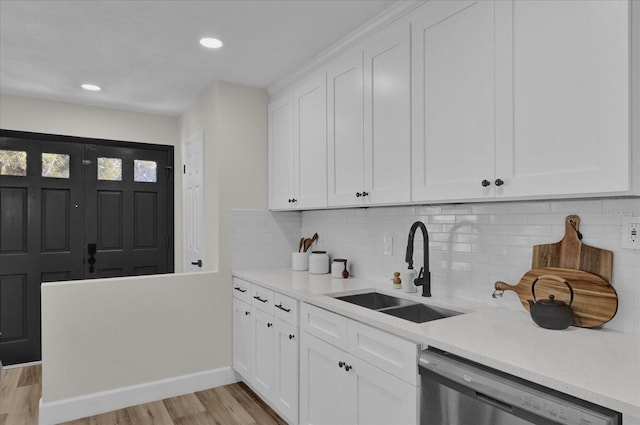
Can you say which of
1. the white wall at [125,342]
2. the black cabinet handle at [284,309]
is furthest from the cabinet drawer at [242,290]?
the black cabinet handle at [284,309]

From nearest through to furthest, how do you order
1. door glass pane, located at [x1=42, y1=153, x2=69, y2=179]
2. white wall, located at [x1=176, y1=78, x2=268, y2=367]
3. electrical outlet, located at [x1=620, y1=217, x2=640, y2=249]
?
electrical outlet, located at [x1=620, y1=217, x2=640, y2=249]
white wall, located at [x1=176, y1=78, x2=268, y2=367]
door glass pane, located at [x1=42, y1=153, x2=69, y2=179]

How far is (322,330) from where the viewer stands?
2.19 m

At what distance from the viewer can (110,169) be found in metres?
4.15

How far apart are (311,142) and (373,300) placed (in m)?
1.20

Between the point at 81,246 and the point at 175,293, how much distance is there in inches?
58.7

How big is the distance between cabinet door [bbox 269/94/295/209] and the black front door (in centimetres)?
153

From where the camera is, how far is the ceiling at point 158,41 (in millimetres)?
2221

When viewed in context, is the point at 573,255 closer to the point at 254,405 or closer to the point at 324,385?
the point at 324,385

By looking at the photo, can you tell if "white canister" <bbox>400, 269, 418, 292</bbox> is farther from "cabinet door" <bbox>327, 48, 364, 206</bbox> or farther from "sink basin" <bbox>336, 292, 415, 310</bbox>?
"cabinet door" <bbox>327, 48, 364, 206</bbox>

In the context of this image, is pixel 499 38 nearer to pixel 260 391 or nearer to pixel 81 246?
pixel 260 391

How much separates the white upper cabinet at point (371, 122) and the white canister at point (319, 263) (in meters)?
0.59

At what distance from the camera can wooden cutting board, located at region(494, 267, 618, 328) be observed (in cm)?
156

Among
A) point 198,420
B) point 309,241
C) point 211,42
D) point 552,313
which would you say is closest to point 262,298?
point 309,241

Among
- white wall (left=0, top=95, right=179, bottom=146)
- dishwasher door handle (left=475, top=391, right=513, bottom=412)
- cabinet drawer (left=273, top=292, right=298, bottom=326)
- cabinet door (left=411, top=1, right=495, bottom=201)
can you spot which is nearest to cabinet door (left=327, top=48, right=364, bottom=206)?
cabinet door (left=411, top=1, right=495, bottom=201)
